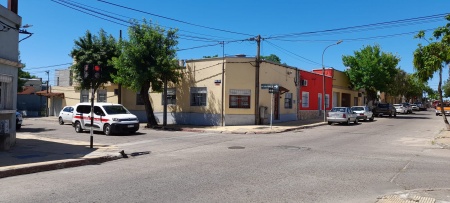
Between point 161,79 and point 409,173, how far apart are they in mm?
18670

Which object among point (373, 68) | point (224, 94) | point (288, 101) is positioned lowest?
point (288, 101)

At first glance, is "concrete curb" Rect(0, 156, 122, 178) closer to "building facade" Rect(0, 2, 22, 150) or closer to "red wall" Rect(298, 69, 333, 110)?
"building facade" Rect(0, 2, 22, 150)

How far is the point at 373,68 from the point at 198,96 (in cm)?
2144

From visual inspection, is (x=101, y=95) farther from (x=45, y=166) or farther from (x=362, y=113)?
(x=45, y=166)

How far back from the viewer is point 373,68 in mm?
38438

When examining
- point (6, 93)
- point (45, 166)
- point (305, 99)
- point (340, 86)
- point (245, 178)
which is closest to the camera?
point (245, 178)

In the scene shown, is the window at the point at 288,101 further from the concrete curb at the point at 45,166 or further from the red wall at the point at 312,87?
the concrete curb at the point at 45,166

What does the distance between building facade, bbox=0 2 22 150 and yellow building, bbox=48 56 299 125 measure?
1446cm

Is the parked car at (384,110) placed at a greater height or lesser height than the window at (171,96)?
lesser

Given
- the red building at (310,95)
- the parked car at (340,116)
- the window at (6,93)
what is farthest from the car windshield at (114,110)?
the red building at (310,95)

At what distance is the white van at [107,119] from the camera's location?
19406mm

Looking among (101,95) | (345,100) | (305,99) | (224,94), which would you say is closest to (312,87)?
(305,99)

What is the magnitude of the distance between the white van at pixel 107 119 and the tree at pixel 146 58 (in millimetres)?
3721

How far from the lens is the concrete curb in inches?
349
